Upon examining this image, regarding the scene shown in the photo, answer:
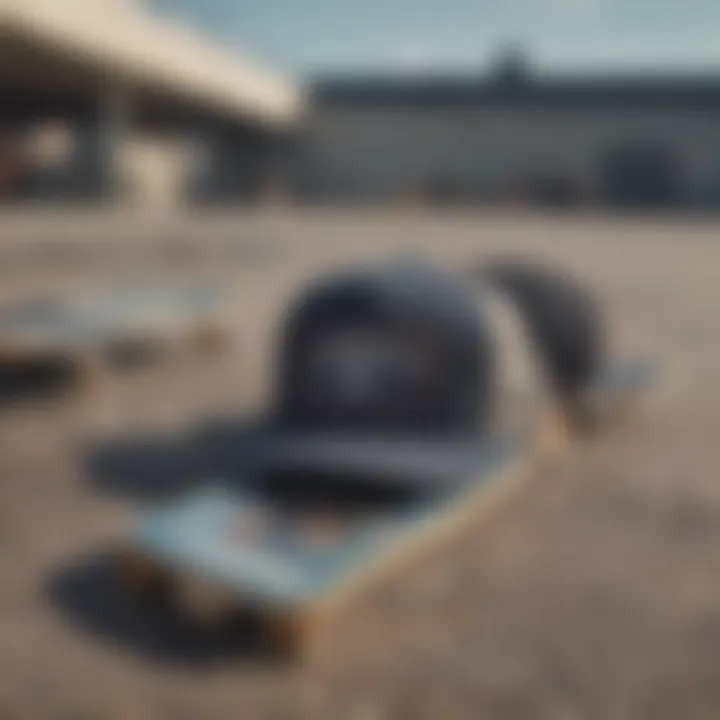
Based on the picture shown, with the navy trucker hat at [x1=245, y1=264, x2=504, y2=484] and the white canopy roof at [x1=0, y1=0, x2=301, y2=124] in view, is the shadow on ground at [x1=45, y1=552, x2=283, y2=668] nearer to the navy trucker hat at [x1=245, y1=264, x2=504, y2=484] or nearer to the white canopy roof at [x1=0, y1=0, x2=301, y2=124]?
the navy trucker hat at [x1=245, y1=264, x2=504, y2=484]

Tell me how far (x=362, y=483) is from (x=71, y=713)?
1.83 metres

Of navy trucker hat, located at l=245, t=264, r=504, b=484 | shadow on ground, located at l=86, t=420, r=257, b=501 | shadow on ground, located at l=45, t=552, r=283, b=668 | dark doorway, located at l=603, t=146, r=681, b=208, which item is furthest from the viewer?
dark doorway, located at l=603, t=146, r=681, b=208

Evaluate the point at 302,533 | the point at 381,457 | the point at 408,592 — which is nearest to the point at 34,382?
the point at 381,457

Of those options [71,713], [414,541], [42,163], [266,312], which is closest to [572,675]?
[414,541]

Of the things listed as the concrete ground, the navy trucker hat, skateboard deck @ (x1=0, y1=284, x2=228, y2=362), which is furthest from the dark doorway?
the navy trucker hat

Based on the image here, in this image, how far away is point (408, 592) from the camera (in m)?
3.88

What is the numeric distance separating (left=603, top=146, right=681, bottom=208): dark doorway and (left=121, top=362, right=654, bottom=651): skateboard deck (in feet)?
120

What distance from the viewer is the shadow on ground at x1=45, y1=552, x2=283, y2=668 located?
11.1 feet

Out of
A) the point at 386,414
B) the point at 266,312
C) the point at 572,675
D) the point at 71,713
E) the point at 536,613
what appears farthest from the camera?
the point at 266,312

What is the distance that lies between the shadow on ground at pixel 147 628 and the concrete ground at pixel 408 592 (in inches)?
0.4

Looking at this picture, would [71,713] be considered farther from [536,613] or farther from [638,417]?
[638,417]

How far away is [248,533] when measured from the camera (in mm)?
3910

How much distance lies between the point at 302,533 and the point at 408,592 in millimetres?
512

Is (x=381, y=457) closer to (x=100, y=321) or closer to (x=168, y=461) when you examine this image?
(x=168, y=461)
